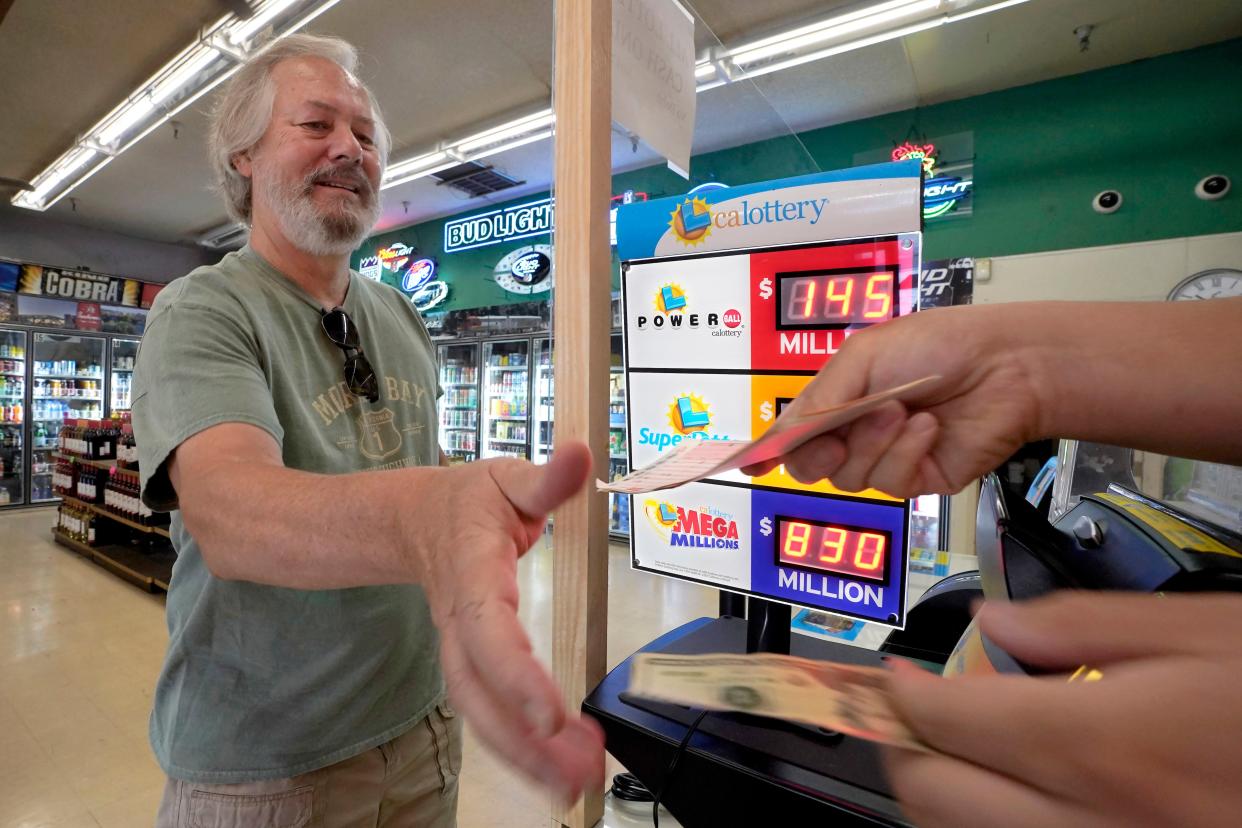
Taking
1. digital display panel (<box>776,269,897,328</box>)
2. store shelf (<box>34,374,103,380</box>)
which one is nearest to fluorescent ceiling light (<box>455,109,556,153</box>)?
digital display panel (<box>776,269,897,328</box>)

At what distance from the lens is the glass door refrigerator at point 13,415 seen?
8.05 meters

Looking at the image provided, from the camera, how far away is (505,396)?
776cm

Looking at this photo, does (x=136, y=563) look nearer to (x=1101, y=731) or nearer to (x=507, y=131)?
(x=507, y=131)

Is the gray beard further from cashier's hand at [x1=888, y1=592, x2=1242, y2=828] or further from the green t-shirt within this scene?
cashier's hand at [x1=888, y1=592, x2=1242, y2=828]

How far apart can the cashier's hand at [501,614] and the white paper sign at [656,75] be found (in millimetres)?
736

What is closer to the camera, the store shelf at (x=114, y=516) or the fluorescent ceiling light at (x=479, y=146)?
the store shelf at (x=114, y=516)

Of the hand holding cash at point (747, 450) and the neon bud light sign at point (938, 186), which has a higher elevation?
the neon bud light sign at point (938, 186)

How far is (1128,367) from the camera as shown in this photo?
71 centimetres

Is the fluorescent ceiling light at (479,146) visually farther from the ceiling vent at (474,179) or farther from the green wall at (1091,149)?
the green wall at (1091,149)

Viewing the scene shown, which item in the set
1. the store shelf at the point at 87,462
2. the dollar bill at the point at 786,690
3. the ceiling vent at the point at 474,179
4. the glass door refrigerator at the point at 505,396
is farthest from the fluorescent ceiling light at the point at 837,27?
the store shelf at the point at 87,462

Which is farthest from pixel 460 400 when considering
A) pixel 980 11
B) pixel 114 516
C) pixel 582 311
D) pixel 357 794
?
pixel 582 311

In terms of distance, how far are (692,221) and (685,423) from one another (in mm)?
386

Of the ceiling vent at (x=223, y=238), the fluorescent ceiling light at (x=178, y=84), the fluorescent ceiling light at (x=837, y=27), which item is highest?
the ceiling vent at (x=223, y=238)

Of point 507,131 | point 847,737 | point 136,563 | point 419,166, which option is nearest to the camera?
point 847,737
